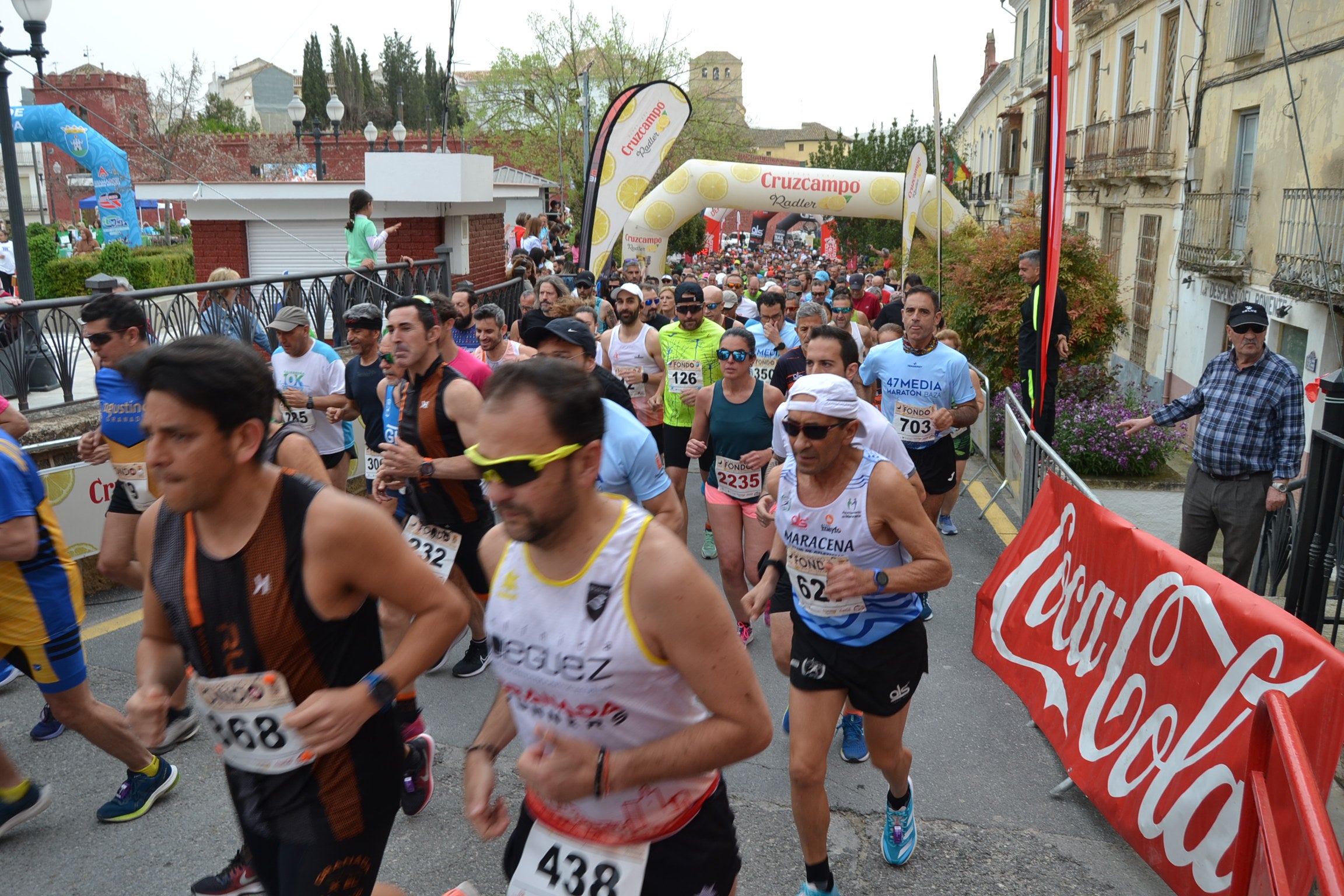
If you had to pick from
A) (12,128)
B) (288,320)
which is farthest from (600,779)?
(12,128)

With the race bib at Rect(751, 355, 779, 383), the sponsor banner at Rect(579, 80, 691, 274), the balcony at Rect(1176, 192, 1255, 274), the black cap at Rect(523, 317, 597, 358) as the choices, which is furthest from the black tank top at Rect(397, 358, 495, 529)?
the balcony at Rect(1176, 192, 1255, 274)

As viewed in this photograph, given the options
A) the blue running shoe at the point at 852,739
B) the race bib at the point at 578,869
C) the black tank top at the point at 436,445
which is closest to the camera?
the race bib at the point at 578,869

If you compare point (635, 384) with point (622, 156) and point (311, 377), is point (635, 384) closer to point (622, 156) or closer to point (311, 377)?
point (311, 377)

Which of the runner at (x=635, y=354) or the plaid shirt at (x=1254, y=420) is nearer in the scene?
the plaid shirt at (x=1254, y=420)

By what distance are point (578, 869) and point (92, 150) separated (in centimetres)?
2649

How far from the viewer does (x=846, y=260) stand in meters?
40.6

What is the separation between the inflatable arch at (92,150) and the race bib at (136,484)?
2181 centimetres

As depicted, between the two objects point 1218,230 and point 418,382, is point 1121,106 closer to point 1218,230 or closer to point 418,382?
point 1218,230

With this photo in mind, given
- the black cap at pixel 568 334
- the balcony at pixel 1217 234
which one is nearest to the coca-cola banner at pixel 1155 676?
the black cap at pixel 568 334

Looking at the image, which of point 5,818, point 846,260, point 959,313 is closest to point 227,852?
point 5,818

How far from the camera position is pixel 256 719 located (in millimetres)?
2396

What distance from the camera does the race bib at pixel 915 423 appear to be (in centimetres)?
664

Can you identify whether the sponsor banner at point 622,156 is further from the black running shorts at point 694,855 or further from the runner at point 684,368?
the black running shorts at point 694,855

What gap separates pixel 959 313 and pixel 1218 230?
6.96m
